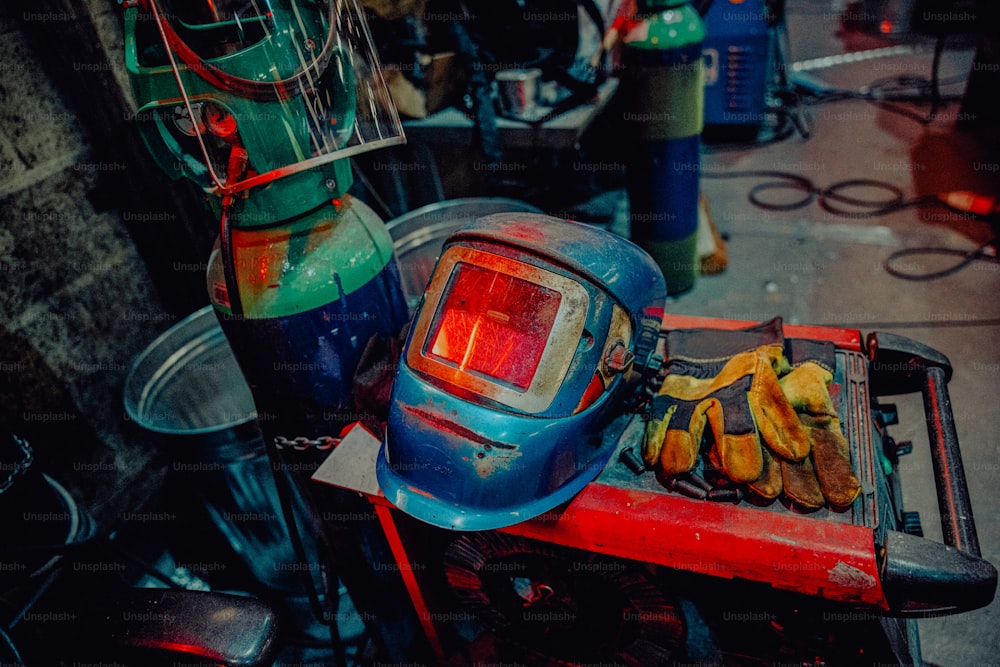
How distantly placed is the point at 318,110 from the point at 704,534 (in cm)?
212

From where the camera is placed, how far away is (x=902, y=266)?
4.73 m

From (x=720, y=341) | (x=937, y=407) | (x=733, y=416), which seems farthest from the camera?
(x=720, y=341)

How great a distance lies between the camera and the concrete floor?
3.08 m

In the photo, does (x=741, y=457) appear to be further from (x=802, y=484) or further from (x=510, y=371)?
(x=510, y=371)

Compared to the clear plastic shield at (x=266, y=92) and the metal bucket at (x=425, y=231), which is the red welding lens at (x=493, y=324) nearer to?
the clear plastic shield at (x=266, y=92)

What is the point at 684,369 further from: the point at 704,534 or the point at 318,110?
the point at 318,110

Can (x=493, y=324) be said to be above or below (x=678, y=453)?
above

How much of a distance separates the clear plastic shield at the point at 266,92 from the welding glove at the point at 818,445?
1.77m

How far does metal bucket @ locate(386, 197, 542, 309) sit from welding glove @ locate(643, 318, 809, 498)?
181 centimetres

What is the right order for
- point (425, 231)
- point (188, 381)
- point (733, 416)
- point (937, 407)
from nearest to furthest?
point (733, 416) → point (937, 407) → point (188, 381) → point (425, 231)

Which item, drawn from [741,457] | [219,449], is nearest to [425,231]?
[219,449]

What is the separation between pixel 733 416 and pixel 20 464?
110 inches

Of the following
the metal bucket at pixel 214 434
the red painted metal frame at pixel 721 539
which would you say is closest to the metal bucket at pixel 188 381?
the metal bucket at pixel 214 434

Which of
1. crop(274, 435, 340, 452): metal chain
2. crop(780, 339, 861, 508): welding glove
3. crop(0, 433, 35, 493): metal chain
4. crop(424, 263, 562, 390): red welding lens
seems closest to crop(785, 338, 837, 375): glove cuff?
crop(780, 339, 861, 508): welding glove
